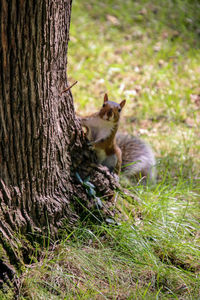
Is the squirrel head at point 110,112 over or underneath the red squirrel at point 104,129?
over

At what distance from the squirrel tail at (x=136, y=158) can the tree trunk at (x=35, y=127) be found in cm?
78

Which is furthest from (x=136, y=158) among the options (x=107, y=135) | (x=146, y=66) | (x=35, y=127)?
(x=146, y=66)

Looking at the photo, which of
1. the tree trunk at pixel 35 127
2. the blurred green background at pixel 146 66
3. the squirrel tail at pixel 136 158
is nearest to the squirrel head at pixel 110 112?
the tree trunk at pixel 35 127

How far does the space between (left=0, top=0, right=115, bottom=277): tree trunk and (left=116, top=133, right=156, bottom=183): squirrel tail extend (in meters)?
0.78

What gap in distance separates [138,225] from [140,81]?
278 centimetres

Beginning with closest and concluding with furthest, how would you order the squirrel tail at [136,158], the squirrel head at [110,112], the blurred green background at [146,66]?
the squirrel head at [110,112]
the squirrel tail at [136,158]
the blurred green background at [146,66]

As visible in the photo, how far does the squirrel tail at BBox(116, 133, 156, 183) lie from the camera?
9.85ft

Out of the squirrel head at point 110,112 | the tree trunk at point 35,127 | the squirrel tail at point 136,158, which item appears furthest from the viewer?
the squirrel tail at point 136,158

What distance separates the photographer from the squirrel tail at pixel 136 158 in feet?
9.85

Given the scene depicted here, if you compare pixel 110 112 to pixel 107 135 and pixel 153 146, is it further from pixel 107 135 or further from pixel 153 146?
pixel 153 146

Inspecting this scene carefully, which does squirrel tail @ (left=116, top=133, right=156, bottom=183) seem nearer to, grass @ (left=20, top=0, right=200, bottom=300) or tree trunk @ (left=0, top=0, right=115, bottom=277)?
grass @ (left=20, top=0, right=200, bottom=300)

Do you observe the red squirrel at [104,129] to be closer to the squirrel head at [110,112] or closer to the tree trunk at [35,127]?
the squirrel head at [110,112]

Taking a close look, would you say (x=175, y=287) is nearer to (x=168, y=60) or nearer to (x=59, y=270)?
(x=59, y=270)

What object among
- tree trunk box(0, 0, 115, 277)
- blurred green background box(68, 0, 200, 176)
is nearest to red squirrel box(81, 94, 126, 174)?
tree trunk box(0, 0, 115, 277)
